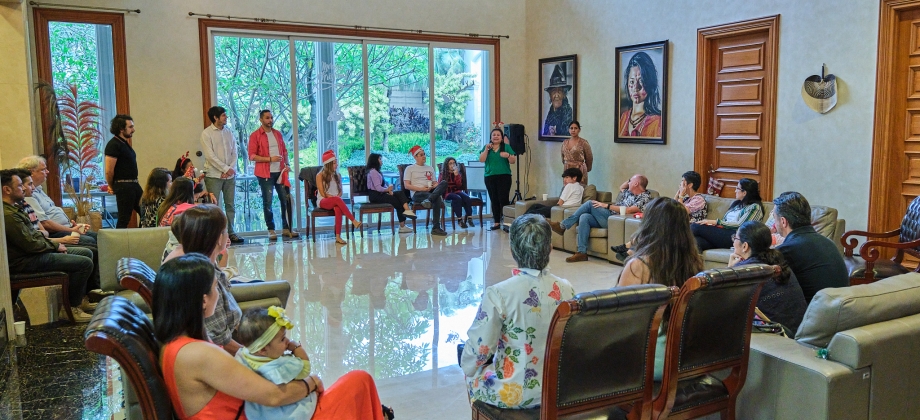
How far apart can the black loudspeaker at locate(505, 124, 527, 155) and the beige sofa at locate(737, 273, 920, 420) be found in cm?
761

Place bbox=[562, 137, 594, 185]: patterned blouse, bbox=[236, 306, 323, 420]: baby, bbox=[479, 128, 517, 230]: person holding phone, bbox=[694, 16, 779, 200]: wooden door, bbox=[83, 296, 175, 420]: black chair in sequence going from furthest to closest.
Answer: bbox=[479, 128, 517, 230]: person holding phone
bbox=[562, 137, 594, 185]: patterned blouse
bbox=[694, 16, 779, 200]: wooden door
bbox=[236, 306, 323, 420]: baby
bbox=[83, 296, 175, 420]: black chair

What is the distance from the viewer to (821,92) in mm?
6754

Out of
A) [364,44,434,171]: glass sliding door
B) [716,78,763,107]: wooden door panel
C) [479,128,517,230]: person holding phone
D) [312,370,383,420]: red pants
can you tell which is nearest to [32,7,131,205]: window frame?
[364,44,434,171]: glass sliding door

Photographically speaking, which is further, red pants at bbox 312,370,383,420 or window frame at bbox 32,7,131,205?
window frame at bbox 32,7,131,205

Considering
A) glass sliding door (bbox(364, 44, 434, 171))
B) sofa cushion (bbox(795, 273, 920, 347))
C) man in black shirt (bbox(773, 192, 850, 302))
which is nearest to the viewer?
sofa cushion (bbox(795, 273, 920, 347))

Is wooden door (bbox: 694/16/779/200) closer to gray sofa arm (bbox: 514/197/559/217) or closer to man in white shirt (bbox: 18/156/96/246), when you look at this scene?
gray sofa arm (bbox: 514/197/559/217)

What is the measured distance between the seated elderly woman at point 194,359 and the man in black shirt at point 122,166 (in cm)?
552

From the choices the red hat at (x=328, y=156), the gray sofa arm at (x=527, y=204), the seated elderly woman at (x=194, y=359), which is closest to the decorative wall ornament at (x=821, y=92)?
the gray sofa arm at (x=527, y=204)

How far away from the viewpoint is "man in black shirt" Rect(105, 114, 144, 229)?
7105mm

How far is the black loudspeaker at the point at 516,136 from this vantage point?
34.0 feet

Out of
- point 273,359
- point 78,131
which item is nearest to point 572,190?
point 78,131

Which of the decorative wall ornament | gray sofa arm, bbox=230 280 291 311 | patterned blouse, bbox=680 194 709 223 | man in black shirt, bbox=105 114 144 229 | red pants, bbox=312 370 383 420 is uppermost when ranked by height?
the decorative wall ornament

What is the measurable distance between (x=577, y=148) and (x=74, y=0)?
20.2ft

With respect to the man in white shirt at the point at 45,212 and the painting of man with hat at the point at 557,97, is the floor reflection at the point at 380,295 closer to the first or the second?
the man in white shirt at the point at 45,212
